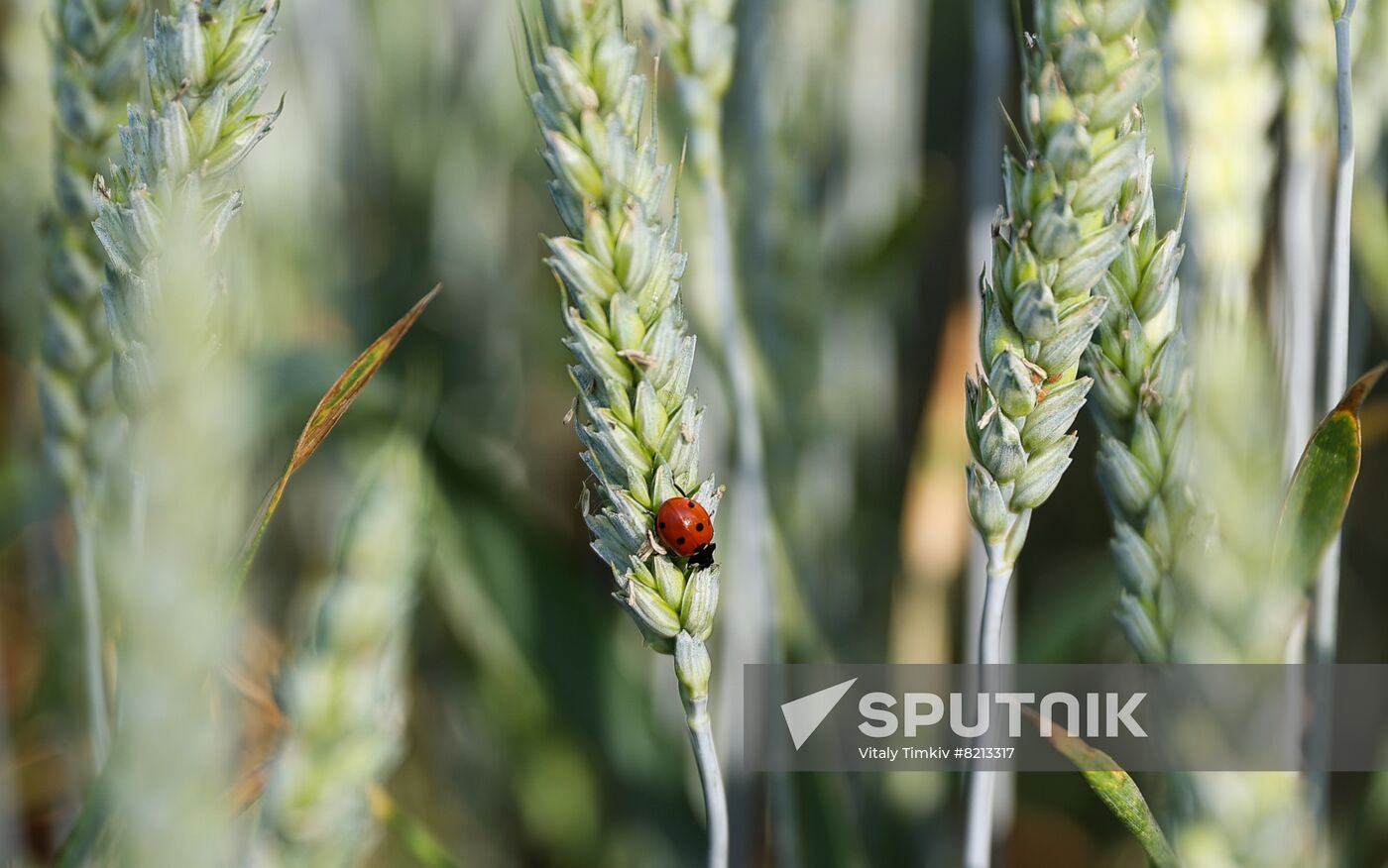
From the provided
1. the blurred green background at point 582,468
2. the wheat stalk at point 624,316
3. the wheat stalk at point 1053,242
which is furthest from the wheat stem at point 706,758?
the blurred green background at point 582,468

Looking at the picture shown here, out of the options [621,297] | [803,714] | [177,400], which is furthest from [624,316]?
[803,714]

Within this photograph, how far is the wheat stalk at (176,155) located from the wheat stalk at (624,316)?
95 millimetres

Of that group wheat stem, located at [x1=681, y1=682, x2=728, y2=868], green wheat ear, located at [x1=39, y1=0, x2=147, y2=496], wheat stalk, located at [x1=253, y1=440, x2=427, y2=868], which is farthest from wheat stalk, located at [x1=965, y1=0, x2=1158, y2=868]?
green wheat ear, located at [x1=39, y1=0, x2=147, y2=496]

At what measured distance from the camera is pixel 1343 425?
39 centimetres

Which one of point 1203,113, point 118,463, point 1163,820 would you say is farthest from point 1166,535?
point 118,463

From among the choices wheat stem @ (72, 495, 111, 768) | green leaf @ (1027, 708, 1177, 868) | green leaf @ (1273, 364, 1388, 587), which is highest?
green leaf @ (1273, 364, 1388, 587)

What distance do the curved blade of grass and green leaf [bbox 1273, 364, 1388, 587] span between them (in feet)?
1.07

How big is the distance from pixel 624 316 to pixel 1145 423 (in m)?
0.18

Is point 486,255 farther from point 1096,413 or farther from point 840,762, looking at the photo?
point 1096,413

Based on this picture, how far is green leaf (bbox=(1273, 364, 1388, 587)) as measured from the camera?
385 mm

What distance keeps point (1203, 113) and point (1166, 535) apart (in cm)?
27

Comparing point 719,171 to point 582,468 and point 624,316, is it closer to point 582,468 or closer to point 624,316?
point 624,316

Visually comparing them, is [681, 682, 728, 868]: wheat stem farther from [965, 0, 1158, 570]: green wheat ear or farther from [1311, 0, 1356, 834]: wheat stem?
[1311, 0, 1356, 834]: wheat stem

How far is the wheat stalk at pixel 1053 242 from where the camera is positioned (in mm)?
321
